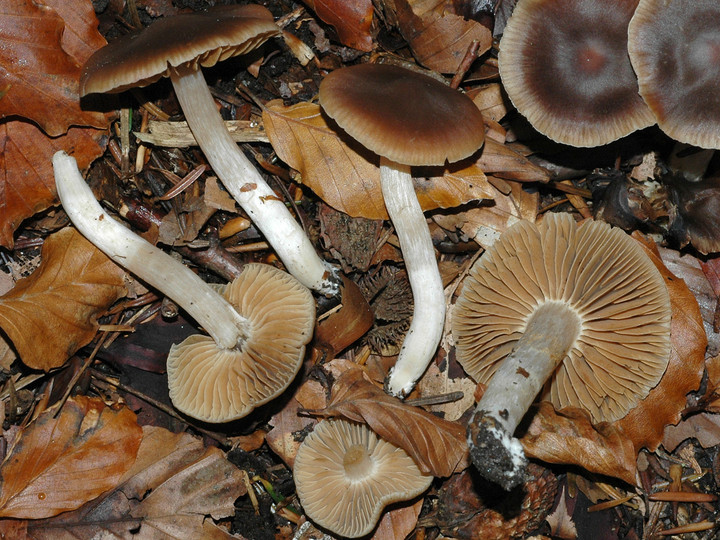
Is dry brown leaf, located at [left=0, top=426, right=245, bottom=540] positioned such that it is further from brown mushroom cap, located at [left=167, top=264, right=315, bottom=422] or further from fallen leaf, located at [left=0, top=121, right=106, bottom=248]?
fallen leaf, located at [left=0, top=121, right=106, bottom=248]

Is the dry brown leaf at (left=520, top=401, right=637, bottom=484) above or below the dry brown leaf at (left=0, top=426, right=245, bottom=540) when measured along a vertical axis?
above

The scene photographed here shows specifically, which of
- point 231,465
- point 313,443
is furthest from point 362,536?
point 231,465

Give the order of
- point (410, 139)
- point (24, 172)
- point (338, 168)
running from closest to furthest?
point (410, 139) → point (24, 172) → point (338, 168)

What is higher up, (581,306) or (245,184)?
(245,184)

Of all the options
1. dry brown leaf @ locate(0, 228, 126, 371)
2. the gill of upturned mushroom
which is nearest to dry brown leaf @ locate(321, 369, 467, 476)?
the gill of upturned mushroom

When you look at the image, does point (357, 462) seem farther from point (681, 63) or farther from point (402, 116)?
point (681, 63)

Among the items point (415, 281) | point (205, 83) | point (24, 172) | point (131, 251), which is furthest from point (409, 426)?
point (24, 172)
